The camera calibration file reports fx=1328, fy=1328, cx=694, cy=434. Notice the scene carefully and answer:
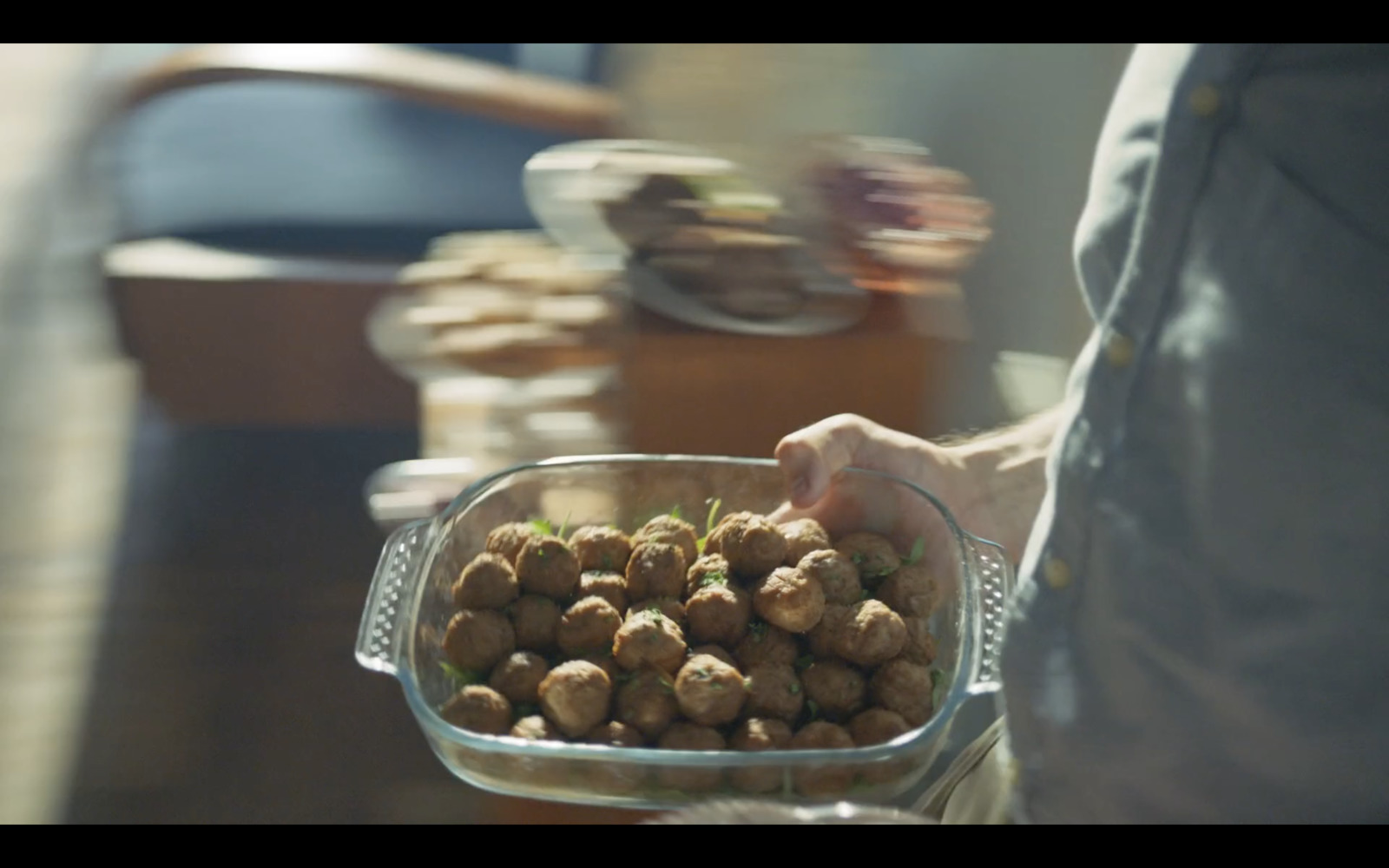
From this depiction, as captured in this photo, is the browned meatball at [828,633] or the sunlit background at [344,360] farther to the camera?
the sunlit background at [344,360]

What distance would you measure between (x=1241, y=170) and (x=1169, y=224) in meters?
0.03

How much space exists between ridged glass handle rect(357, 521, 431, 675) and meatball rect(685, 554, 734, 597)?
0.13 meters

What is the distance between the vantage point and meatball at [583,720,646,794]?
55 cm

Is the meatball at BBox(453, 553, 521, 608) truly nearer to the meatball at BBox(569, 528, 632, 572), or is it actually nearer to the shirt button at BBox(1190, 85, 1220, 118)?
the meatball at BBox(569, 528, 632, 572)

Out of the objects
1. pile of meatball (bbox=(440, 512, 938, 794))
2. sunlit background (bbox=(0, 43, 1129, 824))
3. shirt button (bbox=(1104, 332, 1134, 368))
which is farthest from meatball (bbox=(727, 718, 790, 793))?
sunlit background (bbox=(0, 43, 1129, 824))

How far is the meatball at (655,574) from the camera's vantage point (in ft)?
2.18

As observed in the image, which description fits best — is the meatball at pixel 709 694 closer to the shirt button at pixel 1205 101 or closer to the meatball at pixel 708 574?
the meatball at pixel 708 574

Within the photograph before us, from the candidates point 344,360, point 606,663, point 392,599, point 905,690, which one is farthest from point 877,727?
point 344,360

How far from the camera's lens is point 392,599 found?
0.66 meters

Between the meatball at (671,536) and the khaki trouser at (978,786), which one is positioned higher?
the meatball at (671,536)

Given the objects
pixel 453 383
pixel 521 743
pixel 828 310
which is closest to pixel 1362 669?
pixel 521 743

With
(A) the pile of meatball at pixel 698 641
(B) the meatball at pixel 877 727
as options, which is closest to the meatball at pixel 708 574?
(A) the pile of meatball at pixel 698 641

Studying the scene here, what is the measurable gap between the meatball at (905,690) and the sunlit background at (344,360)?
1.22 feet
